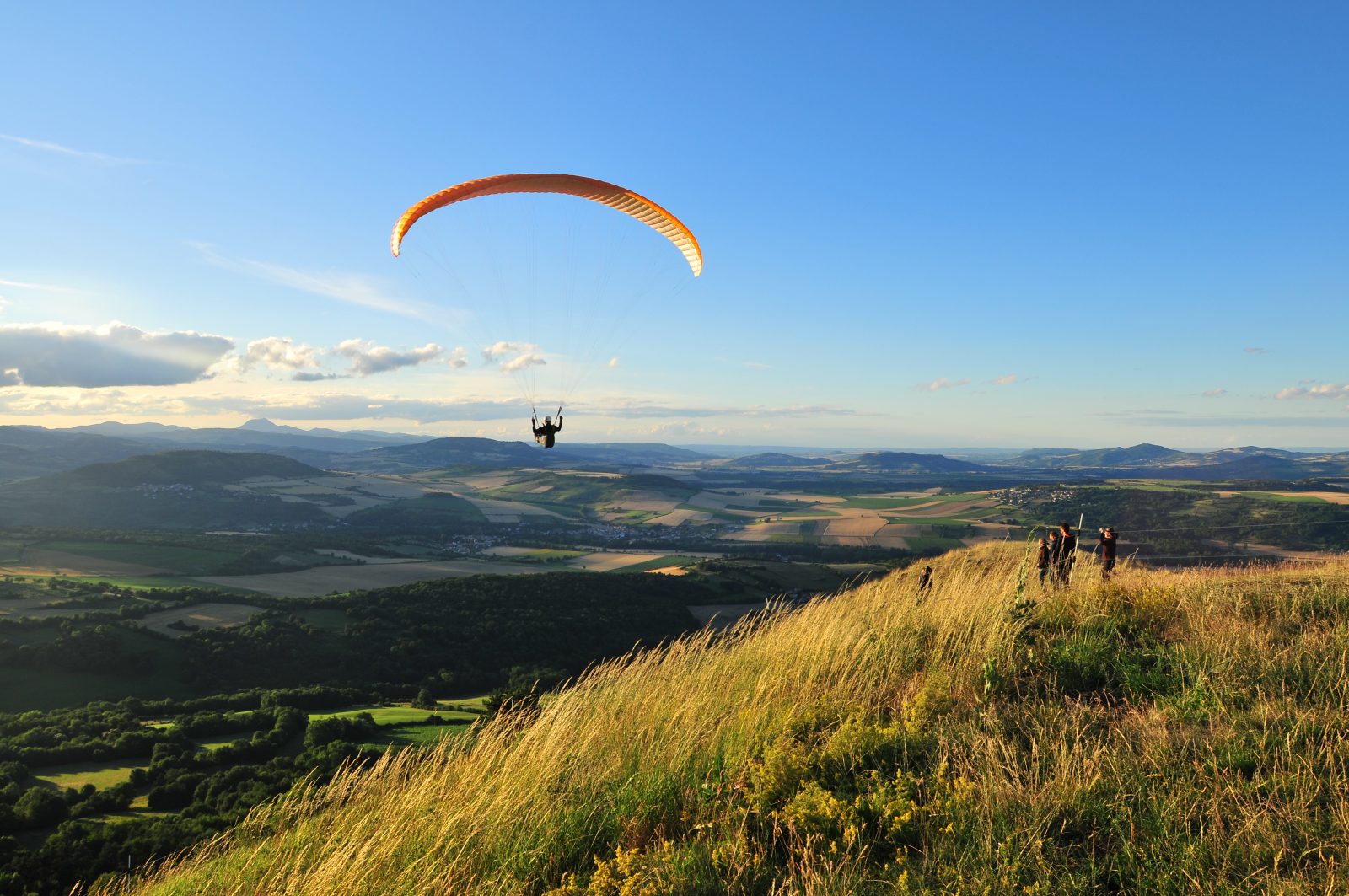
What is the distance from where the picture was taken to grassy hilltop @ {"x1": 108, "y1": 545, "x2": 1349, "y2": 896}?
3375mm

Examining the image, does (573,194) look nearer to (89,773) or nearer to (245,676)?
(89,773)

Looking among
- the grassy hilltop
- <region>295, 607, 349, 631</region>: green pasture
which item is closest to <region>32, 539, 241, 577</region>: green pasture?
<region>295, 607, 349, 631</region>: green pasture

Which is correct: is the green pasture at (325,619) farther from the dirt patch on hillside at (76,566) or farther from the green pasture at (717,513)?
the green pasture at (717,513)

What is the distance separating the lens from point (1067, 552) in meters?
10.1

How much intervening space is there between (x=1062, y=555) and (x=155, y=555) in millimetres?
126902

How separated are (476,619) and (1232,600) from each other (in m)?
69.0

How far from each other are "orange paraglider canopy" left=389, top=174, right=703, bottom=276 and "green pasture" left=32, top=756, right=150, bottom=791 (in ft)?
123

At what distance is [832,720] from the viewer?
5164mm

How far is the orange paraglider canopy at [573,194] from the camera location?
567 inches

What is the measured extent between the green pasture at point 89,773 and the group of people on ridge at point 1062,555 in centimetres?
4447

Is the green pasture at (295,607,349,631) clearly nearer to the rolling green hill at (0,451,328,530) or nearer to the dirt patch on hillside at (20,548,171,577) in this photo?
the dirt patch on hillside at (20,548,171,577)

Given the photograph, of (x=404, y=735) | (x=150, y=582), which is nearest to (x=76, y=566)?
(x=150, y=582)


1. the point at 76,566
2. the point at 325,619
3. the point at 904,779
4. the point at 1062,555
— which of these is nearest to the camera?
the point at 904,779

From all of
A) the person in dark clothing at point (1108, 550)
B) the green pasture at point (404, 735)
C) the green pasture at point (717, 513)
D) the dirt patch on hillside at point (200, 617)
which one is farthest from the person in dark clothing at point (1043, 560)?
the green pasture at point (717, 513)
